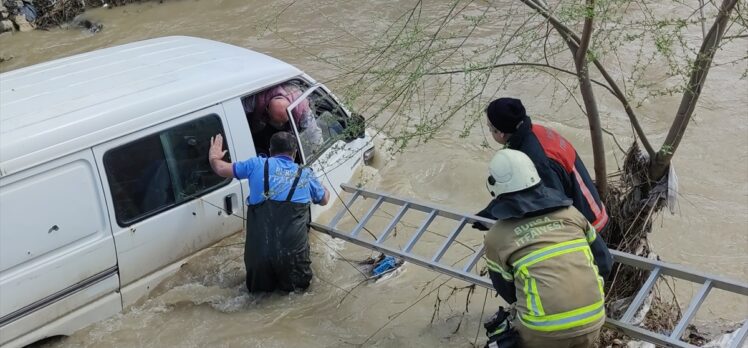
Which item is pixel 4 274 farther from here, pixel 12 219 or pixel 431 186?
pixel 431 186

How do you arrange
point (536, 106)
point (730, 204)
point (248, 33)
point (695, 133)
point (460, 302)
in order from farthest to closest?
point (248, 33), point (536, 106), point (695, 133), point (730, 204), point (460, 302)

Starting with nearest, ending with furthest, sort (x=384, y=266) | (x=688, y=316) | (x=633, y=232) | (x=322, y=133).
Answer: (x=688, y=316), (x=633, y=232), (x=384, y=266), (x=322, y=133)

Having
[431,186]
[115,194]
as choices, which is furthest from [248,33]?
[115,194]

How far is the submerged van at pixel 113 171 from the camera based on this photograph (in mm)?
4262

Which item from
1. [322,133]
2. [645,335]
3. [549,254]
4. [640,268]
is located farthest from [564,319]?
[322,133]

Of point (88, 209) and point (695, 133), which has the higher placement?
point (88, 209)

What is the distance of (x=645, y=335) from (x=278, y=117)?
10.2ft

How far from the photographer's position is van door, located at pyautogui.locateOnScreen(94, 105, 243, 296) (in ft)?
15.4

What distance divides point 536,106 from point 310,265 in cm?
469

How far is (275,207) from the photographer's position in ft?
16.4

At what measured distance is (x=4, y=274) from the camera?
417 centimetres

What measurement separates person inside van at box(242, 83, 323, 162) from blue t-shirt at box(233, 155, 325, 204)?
63 centimetres

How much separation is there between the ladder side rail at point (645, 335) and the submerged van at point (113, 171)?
1.97 m

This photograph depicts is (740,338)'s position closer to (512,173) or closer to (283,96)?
(512,173)
